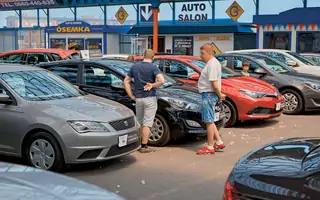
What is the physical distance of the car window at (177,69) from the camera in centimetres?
987

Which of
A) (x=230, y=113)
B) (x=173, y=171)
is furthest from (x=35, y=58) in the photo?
(x=173, y=171)

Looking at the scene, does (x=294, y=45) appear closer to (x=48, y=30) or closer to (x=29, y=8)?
(x=48, y=30)

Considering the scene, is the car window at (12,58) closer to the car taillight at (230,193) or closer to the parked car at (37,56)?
the parked car at (37,56)

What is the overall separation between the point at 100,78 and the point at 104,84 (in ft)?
0.49

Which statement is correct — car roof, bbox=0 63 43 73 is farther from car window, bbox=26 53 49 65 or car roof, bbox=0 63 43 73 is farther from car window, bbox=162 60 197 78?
car window, bbox=26 53 49 65

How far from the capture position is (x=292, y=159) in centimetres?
334

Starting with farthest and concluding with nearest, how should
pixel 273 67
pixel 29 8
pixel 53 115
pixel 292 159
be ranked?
pixel 29 8 < pixel 273 67 < pixel 53 115 < pixel 292 159

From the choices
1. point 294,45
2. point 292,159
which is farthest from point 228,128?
point 294,45

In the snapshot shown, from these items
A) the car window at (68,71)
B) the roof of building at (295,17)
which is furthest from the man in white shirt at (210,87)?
the roof of building at (295,17)

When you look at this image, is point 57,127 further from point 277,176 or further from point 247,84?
point 247,84

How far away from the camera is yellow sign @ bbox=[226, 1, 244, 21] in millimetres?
24891

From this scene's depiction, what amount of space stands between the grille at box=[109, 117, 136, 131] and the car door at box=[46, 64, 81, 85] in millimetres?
2233

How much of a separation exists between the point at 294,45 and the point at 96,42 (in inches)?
494

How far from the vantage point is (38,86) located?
21.7ft
